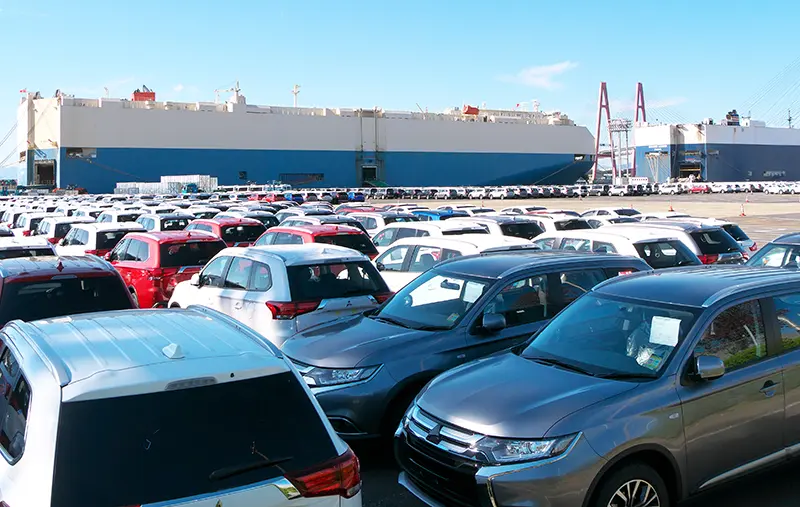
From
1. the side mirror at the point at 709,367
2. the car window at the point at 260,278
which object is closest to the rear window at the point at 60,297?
the car window at the point at 260,278

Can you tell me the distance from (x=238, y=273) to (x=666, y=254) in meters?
6.40

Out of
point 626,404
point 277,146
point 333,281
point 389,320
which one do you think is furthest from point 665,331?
point 277,146

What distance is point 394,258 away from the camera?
11.3m

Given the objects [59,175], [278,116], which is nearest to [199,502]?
[59,175]

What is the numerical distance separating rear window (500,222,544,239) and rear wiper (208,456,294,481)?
1279 cm

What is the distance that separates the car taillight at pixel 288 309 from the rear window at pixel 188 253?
4.38 metres

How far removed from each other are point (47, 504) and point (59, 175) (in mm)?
83836

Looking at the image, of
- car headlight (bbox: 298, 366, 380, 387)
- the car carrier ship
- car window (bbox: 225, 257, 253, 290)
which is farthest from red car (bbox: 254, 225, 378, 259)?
the car carrier ship

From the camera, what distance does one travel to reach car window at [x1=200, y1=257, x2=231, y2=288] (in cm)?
925

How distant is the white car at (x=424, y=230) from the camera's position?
13.4 m

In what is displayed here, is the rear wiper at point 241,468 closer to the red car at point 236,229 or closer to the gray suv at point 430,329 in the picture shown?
the gray suv at point 430,329

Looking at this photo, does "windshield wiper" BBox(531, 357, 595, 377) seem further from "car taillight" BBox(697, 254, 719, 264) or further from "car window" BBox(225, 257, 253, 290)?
"car taillight" BBox(697, 254, 719, 264)

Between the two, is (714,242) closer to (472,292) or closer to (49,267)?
(472,292)

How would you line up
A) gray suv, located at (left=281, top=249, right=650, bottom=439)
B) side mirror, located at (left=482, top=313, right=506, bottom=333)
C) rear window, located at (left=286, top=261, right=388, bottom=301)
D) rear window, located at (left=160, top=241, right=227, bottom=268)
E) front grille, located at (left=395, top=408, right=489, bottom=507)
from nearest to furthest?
1. front grille, located at (left=395, top=408, right=489, bottom=507)
2. gray suv, located at (left=281, top=249, right=650, bottom=439)
3. side mirror, located at (left=482, top=313, right=506, bottom=333)
4. rear window, located at (left=286, top=261, right=388, bottom=301)
5. rear window, located at (left=160, top=241, right=227, bottom=268)
